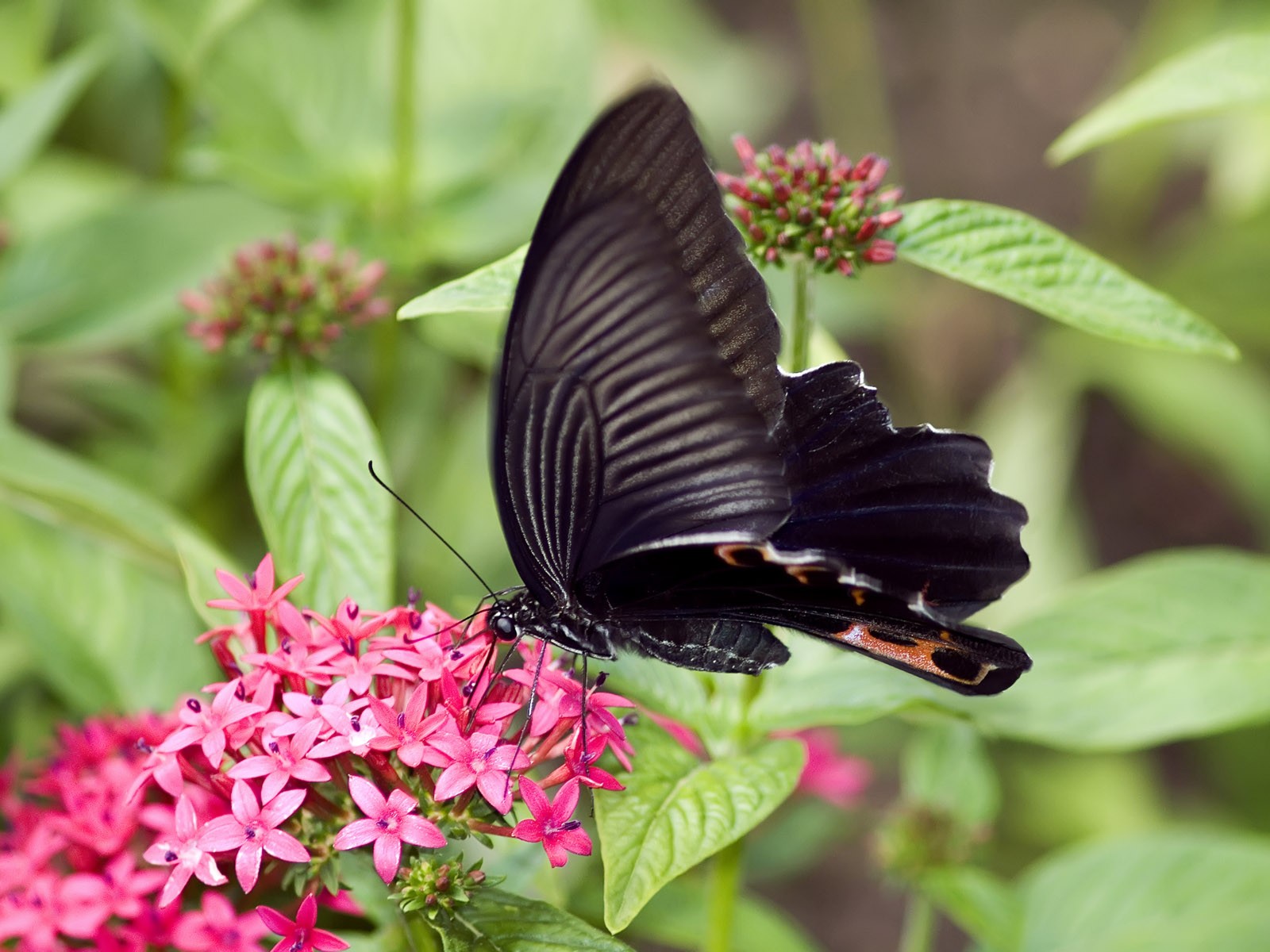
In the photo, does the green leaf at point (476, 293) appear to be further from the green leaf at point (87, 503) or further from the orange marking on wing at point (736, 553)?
the green leaf at point (87, 503)

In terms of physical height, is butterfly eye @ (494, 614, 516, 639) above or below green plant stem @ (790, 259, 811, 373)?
below

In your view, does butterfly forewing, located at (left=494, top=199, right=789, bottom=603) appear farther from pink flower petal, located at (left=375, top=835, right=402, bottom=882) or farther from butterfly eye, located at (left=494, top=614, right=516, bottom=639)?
pink flower petal, located at (left=375, top=835, right=402, bottom=882)

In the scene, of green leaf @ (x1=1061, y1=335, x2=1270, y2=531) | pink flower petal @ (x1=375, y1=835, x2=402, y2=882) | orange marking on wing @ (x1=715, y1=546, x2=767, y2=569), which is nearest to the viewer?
pink flower petal @ (x1=375, y1=835, x2=402, y2=882)

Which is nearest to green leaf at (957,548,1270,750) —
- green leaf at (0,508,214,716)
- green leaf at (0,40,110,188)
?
green leaf at (0,508,214,716)

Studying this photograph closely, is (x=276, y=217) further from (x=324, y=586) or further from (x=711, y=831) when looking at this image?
(x=711, y=831)

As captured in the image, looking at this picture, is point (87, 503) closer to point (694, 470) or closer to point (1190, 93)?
point (694, 470)

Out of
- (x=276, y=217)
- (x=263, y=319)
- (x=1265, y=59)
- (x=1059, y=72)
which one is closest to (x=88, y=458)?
(x=276, y=217)
